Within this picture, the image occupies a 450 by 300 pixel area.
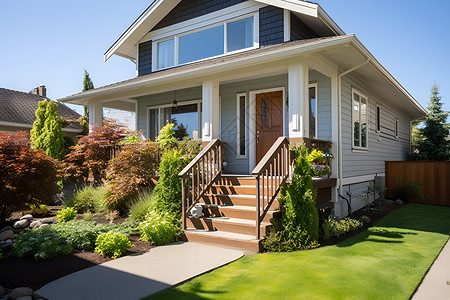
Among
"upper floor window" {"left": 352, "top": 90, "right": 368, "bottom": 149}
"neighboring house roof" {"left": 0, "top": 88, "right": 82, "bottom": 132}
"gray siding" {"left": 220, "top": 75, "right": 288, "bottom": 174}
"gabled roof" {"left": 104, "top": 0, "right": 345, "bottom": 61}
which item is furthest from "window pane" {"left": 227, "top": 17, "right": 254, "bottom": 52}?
"neighboring house roof" {"left": 0, "top": 88, "right": 82, "bottom": 132}

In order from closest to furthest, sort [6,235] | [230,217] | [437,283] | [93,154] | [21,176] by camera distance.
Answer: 1. [437,283]
2. [6,235]
3. [230,217]
4. [21,176]
5. [93,154]

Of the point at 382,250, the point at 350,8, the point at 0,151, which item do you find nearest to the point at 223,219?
the point at 382,250

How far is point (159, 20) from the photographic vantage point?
1141 cm

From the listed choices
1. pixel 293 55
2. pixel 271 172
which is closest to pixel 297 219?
pixel 271 172

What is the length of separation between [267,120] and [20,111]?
45.9 ft

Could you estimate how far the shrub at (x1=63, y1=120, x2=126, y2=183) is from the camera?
9.71m

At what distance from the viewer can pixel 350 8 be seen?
10.9m

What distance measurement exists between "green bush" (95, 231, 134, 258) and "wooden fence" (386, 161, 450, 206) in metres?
10.5

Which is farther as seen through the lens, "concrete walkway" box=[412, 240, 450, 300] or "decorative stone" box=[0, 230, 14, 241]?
"decorative stone" box=[0, 230, 14, 241]

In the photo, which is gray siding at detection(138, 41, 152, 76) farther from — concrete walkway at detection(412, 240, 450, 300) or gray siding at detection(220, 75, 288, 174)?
concrete walkway at detection(412, 240, 450, 300)

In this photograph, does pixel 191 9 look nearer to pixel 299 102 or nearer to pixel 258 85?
pixel 258 85

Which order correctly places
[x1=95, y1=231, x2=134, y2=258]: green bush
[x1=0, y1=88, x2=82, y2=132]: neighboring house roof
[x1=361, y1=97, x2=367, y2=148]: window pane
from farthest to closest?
[x1=0, y1=88, x2=82, y2=132]: neighboring house roof < [x1=361, y1=97, x2=367, y2=148]: window pane < [x1=95, y1=231, x2=134, y2=258]: green bush

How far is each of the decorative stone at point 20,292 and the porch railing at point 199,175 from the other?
2.84 meters

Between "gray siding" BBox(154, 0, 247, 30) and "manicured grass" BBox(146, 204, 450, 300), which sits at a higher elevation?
"gray siding" BBox(154, 0, 247, 30)
